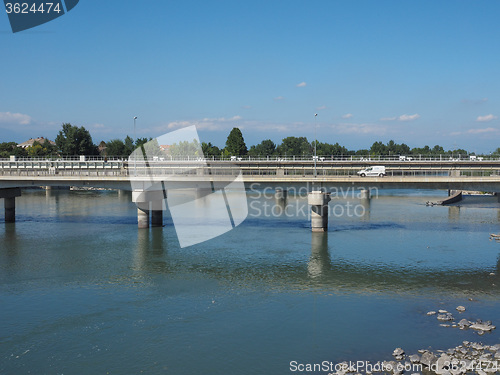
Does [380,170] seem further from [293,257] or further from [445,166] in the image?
[445,166]

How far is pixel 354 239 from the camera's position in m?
53.6

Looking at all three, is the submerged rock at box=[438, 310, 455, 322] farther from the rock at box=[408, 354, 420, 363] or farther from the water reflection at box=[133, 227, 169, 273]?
the water reflection at box=[133, 227, 169, 273]

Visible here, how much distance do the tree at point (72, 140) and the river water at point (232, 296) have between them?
9780 centimetres

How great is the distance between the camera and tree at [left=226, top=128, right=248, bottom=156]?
17938 cm

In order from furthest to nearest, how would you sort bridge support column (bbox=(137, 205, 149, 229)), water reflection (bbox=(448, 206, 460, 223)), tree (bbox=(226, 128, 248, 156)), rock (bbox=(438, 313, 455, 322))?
tree (bbox=(226, 128, 248, 156)) < water reflection (bbox=(448, 206, 460, 223)) < bridge support column (bbox=(137, 205, 149, 229)) < rock (bbox=(438, 313, 455, 322))

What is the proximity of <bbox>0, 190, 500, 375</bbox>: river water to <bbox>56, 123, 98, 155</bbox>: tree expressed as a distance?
321 feet

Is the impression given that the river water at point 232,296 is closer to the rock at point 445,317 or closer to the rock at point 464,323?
the rock at point 445,317

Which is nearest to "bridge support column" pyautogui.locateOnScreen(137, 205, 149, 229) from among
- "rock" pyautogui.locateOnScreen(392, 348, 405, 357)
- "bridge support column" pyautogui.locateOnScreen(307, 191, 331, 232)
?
"bridge support column" pyautogui.locateOnScreen(307, 191, 331, 232)

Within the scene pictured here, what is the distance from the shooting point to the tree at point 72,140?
493 feet


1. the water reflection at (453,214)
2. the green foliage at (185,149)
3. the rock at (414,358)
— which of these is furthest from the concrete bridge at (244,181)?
the green foliage at (185,149)

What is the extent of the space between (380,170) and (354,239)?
25.1 meters

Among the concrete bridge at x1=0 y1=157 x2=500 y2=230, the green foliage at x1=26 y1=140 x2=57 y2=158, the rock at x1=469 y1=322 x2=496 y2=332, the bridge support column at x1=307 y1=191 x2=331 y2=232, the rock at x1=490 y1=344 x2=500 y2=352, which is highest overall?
the green foliage at x1=26 y1=140 x2=57 y2=158

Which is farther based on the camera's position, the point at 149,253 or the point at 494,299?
the point at 149,253

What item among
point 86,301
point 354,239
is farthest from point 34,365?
point 354,239
